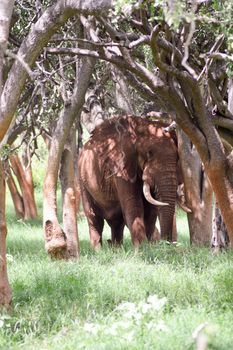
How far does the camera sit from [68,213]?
11.9 meters


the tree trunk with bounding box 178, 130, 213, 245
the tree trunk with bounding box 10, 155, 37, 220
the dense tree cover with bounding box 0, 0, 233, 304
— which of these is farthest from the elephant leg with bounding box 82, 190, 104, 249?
the tree trunk with bounding box 10, 155, 37, 220

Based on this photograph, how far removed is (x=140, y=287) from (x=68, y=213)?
361cm

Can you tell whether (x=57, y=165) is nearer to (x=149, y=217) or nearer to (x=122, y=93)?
(x=122, y=93)

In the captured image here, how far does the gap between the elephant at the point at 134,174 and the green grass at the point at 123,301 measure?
5.80ft

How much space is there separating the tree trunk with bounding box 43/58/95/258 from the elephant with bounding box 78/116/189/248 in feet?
3.04

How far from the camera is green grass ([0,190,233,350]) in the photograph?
21.8 feet

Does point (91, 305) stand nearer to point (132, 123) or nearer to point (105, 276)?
point (105, 276)

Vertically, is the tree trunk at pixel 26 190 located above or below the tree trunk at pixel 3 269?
above

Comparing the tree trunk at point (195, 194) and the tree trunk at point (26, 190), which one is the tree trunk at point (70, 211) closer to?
the tree trunk at point (195, 194)

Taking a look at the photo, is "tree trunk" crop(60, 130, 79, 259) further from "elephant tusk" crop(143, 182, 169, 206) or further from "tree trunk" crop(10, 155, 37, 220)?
"tree trunk" crop(10, 155, 37, 220)

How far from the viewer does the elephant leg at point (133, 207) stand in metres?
12.6

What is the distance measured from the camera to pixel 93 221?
14.9 m

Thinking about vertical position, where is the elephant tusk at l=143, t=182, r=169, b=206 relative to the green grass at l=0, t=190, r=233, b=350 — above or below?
above

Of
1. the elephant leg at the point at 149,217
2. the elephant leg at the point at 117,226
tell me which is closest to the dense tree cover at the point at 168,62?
the elephant leg at the point at 149,217
